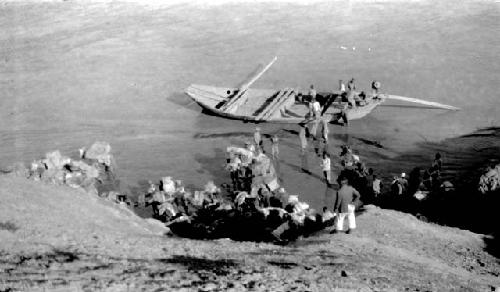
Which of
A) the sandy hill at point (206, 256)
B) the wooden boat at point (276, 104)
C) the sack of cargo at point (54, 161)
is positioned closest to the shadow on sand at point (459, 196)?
the sandy hill at point (206, 256)

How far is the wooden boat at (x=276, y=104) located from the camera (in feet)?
75.9

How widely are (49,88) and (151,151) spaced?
13.2 meters

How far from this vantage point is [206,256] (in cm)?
911

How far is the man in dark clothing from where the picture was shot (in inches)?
407

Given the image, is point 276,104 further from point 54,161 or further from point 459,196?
point 459,196

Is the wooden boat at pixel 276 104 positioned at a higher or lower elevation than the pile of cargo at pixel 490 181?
higher

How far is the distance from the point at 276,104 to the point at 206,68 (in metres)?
11.5

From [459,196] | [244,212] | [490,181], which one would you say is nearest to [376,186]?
[459,196]

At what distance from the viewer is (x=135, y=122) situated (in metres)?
26.3

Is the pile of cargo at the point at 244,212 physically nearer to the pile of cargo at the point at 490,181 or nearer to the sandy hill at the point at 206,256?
the sandy hill at the point at 206,256

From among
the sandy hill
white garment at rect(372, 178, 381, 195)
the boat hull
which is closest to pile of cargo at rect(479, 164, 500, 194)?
the sandy hill

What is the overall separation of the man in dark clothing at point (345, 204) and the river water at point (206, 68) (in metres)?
6.79

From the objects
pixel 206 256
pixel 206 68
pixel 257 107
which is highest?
pixel 206 68

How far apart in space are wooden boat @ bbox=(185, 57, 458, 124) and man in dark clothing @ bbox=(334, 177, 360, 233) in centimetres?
1146
